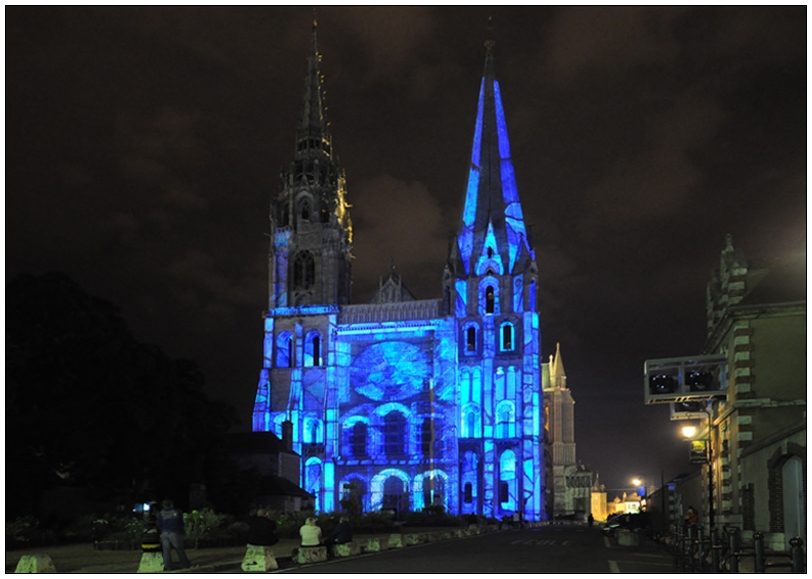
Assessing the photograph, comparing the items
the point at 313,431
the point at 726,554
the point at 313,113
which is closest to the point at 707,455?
the point at 726,554

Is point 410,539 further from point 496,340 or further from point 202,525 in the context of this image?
point 496,340

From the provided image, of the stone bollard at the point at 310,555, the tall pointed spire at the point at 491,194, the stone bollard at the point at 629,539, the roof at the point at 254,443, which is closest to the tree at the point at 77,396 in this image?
the stone bollard at the point at 310,555

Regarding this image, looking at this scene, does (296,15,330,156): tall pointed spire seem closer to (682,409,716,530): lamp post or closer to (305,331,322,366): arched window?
(305,331,322,366): arched window

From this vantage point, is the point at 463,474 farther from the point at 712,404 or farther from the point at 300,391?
the point at 712,404

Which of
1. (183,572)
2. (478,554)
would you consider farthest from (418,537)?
(183,572)

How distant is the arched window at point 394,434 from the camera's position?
94062 mm

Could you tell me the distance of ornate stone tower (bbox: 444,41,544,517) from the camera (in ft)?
297

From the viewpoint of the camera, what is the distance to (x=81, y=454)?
1604 inches

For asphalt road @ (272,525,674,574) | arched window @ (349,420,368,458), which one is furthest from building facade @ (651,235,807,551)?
arched window @ (349,420,368,458)

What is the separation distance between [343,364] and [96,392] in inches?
2164

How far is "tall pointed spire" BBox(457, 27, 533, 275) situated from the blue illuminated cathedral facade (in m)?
0.14

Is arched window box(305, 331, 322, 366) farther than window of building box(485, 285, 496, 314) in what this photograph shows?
Yes

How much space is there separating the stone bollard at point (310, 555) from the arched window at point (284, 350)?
71451 mm

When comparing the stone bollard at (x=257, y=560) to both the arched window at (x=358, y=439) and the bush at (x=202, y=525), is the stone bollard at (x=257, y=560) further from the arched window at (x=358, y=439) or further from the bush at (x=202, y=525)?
the arched window at (x=358, y=439)
